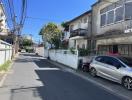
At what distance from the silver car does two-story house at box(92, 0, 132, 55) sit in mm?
3675

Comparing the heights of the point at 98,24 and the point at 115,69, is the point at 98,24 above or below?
above

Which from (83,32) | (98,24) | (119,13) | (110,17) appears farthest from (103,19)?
(83,32)

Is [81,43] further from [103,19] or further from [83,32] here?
[103,19]

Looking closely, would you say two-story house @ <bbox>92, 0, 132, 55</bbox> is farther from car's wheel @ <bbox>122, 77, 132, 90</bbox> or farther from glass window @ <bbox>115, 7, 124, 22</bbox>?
car's wheel @ <bbox>122, 77, 132, 90</bbox>

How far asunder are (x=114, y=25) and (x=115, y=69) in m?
9.84

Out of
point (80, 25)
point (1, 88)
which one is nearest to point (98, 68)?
point (1, 88)

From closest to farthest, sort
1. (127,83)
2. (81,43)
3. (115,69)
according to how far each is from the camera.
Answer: (127,83)
(115,69)
(81,43)

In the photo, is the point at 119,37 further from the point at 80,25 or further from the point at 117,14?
the point at 80,25

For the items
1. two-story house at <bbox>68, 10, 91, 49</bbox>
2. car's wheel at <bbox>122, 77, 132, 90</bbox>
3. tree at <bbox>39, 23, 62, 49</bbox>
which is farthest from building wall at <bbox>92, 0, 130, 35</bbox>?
tree at <bbox>39, 23, 62, 49</bbox>

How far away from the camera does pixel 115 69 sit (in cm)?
1458

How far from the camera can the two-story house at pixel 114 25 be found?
21.0m

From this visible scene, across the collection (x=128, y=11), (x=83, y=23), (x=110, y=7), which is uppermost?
(x=110, y=7)

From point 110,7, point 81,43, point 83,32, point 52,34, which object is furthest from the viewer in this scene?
point 52,34

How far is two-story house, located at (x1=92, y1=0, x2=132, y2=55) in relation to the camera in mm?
20997
